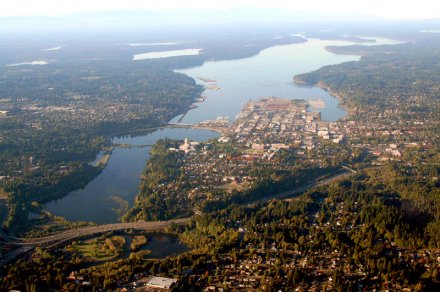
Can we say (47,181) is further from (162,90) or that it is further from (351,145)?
(162,90)

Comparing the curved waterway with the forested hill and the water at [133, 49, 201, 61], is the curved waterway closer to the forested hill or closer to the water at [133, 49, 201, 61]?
the forested hill

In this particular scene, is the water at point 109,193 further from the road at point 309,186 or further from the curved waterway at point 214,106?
the road at point 309,186

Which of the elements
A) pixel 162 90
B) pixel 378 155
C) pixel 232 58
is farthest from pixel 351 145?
pixel 232 58

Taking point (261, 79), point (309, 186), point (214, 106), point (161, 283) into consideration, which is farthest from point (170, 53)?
point (161, 283)

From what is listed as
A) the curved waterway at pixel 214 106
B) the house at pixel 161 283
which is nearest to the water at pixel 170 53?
the curved waterway at pixel 214 106

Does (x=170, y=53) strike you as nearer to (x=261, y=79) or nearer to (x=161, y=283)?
(x=261, y=79)

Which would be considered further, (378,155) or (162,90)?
(162,90)

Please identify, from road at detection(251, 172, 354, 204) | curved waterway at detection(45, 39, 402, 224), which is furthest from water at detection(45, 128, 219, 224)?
road at detection(251, 172, 354, 204)
